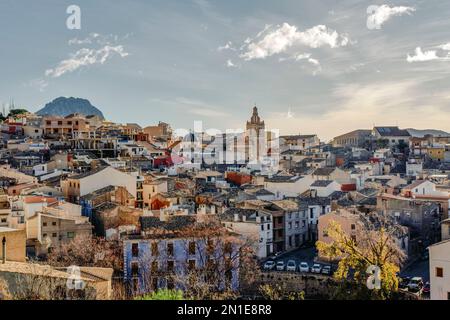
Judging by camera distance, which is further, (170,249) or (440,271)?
(170,249)

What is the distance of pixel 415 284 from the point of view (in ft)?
50.1

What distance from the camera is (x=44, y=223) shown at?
1736 centimetres

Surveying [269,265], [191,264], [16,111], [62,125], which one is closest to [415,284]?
[269,265]

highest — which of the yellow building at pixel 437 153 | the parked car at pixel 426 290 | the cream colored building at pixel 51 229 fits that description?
the yellow building at pixel 437 153

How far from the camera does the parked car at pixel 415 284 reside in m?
14.8

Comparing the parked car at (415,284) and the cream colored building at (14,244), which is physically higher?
the cream colored building at (14,244)

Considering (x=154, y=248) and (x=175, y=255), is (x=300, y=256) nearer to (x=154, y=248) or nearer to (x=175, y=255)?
(x=175, y=255)

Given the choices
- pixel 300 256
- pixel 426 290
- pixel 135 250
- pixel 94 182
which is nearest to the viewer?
pixel 426 290

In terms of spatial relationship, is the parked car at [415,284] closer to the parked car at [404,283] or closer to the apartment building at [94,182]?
the parked car at [404,283]

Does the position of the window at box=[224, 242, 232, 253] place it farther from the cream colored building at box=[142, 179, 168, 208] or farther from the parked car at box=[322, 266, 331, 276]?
the cream colored building at box=[142, 179, 168, 208]

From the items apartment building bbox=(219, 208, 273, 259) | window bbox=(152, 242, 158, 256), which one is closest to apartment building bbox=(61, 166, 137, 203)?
apartment building bbox=(219, 208, 273, 259)

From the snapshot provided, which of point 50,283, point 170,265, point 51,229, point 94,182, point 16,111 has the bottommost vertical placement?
point 170,265

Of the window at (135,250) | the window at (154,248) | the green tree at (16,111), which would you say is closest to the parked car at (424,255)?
the window at (154,248)

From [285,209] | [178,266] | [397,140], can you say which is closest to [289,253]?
[285,209]
